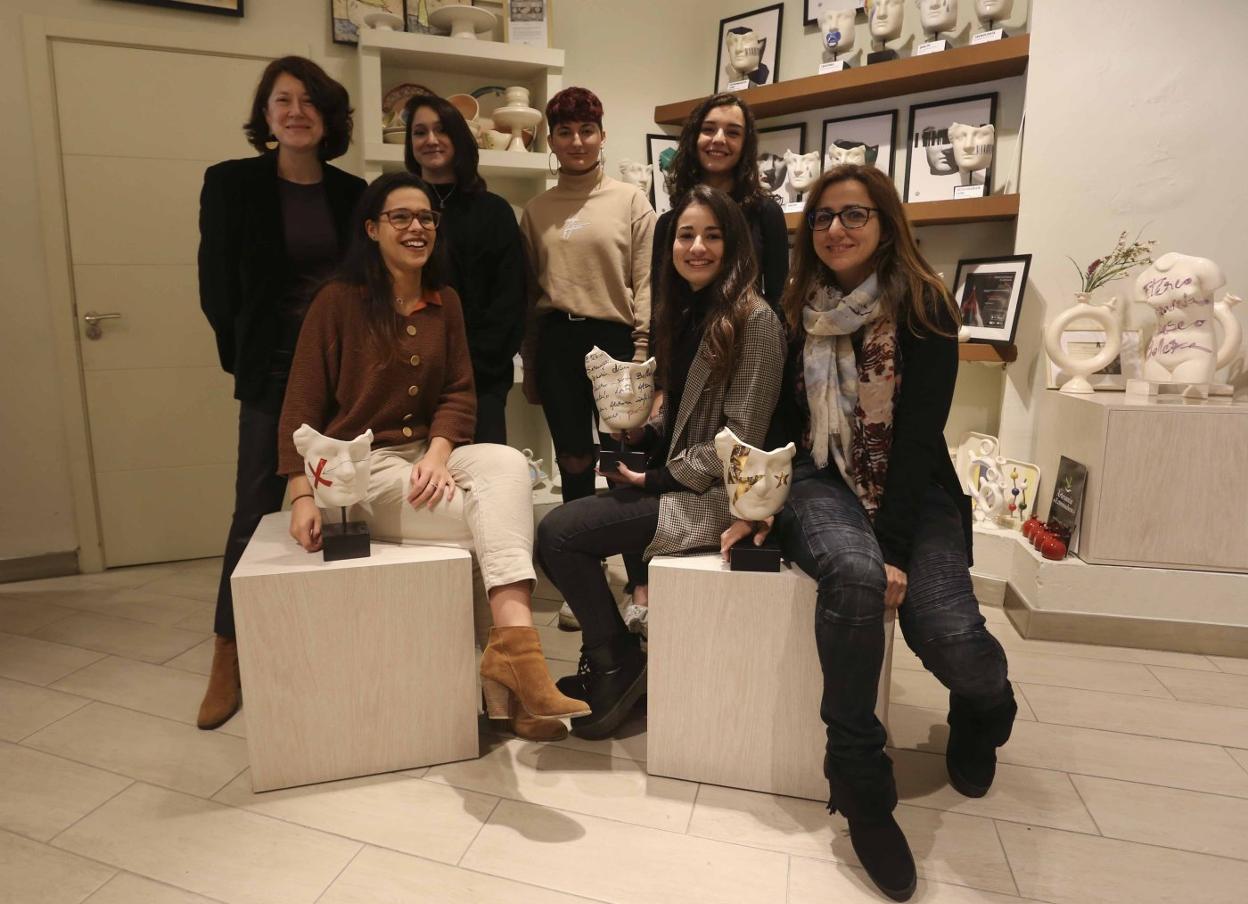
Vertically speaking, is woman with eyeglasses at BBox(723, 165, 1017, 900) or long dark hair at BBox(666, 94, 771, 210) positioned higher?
long dark hair at BBox(666, 94, 771, 210)

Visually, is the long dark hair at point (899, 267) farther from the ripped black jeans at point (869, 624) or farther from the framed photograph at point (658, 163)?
the framed photograph at point (658, 163)

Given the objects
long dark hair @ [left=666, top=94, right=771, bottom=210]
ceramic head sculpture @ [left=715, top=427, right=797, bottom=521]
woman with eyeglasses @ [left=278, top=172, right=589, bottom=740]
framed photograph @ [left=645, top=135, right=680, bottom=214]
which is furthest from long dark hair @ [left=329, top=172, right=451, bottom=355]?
framed photograph @ [left=645, top=135, right=680, bottom=214]

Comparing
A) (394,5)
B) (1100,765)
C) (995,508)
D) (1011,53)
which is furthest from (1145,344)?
(394,5)

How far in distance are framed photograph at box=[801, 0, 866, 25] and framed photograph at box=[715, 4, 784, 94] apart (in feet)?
0.39

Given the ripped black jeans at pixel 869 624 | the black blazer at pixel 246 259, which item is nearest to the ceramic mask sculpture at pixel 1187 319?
the ripped black jeans at pixel 869 624

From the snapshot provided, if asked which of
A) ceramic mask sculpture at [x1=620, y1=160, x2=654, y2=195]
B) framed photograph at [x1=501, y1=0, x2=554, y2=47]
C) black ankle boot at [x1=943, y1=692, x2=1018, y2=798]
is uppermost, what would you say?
framed photograph at [x1=501, y1=0, x2=554, y2=47]

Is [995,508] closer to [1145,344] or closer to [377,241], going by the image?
[1145,344]

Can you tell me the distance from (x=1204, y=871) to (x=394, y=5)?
11.3 feet

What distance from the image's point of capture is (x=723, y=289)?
1715mm

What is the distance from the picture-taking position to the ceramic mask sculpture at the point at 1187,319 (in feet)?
7.57

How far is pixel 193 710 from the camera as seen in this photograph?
1995 mm

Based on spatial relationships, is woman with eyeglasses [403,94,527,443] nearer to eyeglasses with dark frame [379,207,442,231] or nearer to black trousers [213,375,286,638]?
eyeglasses with dark frame [379,207,442,231]

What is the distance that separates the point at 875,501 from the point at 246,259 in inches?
61.3

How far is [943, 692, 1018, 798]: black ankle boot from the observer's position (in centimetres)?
163
